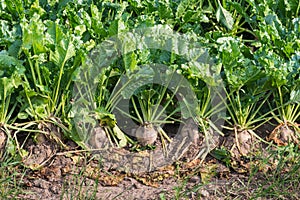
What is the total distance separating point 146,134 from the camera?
3.48m

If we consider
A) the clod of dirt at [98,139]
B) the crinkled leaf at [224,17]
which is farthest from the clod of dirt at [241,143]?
the crinkled leaf at [224,17]

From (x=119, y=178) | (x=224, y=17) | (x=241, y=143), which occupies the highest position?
(x=224, y=17)

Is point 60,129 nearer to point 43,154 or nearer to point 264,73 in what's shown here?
point 43,154

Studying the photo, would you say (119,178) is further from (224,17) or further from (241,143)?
(224,17)

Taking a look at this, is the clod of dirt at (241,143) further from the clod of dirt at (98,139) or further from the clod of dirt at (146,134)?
the clod of dirt at (98,139)

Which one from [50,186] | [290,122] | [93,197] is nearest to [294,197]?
[290,122]

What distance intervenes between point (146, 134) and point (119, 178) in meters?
0.32

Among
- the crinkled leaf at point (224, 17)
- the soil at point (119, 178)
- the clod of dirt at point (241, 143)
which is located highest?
the crinkled leaf at point (224, 17)

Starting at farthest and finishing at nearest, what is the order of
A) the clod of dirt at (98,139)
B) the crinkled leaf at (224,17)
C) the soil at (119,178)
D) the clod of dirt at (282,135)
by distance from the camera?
the crinkled leaf at (224,17), the clod of dirt at (282,135), the clod of dirt at (98,139), the soil at (119,178)

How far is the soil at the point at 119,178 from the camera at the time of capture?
3.17m

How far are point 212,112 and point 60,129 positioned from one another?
2.92ft

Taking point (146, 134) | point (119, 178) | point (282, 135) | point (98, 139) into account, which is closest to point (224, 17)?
point (282, 135)

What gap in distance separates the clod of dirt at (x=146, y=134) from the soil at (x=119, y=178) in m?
0.19

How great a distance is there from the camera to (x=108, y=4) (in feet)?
13.1
